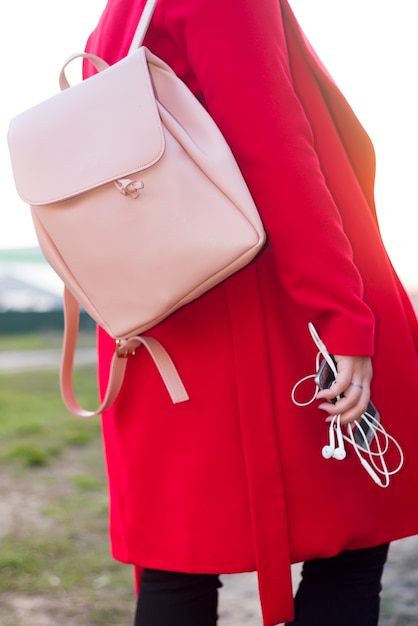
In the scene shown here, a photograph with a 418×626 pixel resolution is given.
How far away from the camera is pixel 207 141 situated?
1.15 metres

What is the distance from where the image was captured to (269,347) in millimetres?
1259

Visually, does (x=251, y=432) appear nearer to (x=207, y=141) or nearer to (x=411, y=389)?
(x=411, y=389)

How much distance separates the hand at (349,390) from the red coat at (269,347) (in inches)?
1.3

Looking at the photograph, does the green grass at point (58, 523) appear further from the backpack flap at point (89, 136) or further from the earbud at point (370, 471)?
the backpack flap at point (89, 136)

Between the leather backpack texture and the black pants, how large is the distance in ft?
1.06

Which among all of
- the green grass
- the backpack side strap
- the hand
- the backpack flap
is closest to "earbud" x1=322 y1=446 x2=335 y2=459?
the hand

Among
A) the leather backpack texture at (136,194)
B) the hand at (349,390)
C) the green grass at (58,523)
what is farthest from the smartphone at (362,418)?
the green grass at (58,523)

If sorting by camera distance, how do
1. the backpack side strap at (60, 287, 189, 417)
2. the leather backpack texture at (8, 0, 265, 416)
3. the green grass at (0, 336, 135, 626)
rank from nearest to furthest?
1. the leather backpack texture at (8, 0, 265, 416)
2. the backpack side strap at (60, 287, 189, 417)
3. the green grass at (0, 336, 135, 626)

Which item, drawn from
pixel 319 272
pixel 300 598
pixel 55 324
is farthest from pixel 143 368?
pixel 55 324

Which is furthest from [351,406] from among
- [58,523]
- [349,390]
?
[58,523]

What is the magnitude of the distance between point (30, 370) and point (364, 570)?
5.16 m

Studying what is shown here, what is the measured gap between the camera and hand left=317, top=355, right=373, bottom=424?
45.9 inches

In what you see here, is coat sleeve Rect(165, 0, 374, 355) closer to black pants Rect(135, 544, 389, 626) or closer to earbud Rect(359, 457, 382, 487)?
earbud Rect(359, 457, 382, 487)

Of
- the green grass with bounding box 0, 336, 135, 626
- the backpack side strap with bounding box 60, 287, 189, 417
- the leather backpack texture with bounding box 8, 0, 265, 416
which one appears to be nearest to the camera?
the leather backpack texture with bounding box 8, 0, 265, 416
